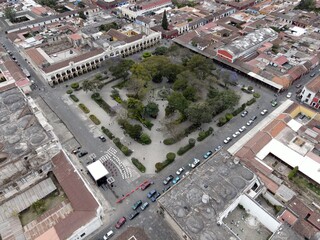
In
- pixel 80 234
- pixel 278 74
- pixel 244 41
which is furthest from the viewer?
pixel 244 41

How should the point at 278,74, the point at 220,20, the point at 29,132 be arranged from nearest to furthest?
1. the point at 29,132
2. the point at 278,74
3. the point at 220,20

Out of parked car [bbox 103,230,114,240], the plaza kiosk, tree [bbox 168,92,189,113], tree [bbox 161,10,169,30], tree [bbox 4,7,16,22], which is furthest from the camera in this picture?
tree [bbox 4,7,16,22]

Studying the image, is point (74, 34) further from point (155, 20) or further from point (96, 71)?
point (155, 20)

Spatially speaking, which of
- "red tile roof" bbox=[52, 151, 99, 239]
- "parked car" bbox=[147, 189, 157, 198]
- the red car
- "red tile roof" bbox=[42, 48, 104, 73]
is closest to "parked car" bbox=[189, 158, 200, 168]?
"parked car" bbox=[147, 189, 157, 198]

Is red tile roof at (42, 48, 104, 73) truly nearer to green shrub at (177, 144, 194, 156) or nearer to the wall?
green shrub at (177, 144, 194, 156)

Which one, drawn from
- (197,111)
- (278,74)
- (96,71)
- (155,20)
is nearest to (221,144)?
(197,111)

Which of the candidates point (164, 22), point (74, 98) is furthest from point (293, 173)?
point (164, 22)

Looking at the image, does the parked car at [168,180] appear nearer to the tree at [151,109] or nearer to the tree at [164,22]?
the tree at [151,109]
